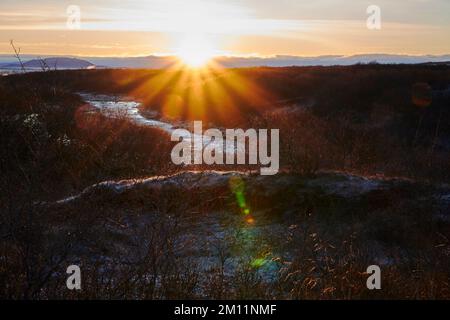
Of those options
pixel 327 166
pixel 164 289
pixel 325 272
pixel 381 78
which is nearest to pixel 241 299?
pixel 164 289

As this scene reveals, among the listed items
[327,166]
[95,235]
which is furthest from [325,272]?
[327,166]

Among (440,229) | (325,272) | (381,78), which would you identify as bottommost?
(440,229)

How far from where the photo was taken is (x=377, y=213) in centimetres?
1023

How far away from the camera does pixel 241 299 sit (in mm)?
4723

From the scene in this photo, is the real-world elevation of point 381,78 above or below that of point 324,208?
above

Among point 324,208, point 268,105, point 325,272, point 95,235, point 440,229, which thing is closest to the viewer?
point 325,272

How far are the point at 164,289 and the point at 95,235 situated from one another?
11.3 feet

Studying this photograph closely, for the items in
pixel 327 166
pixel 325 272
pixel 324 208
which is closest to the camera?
pixel 325 272
